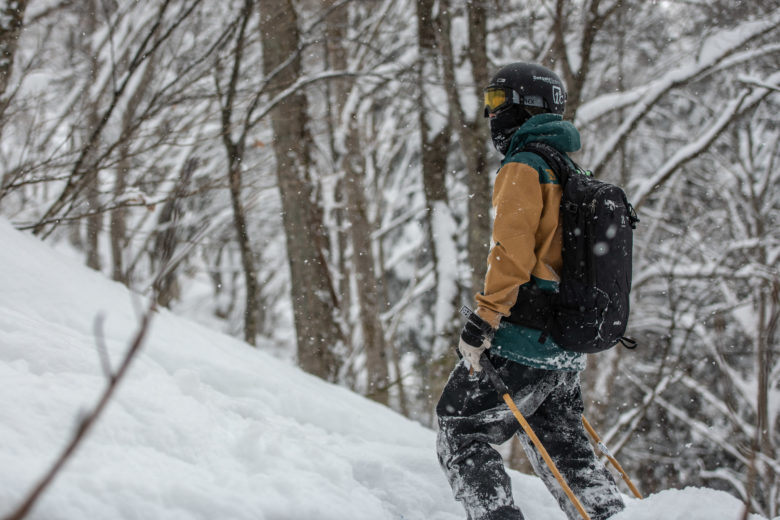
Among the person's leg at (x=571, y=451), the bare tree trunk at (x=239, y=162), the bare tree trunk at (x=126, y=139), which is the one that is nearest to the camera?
the person's leg at (x=571, y=451)

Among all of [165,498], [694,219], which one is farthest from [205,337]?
[694,219]

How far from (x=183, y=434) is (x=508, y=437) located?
1.27m

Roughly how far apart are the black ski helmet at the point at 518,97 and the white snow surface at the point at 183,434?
5.04 feet

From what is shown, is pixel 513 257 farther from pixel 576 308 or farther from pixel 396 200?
pixel 396 200

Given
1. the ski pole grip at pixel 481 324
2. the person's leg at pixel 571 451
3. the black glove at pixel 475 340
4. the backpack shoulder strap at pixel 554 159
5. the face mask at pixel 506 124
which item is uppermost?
the face mask at pixel 506 124

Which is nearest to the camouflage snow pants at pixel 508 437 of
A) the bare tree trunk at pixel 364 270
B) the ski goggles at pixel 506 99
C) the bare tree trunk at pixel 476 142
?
the ski goggles at pixel 506 99

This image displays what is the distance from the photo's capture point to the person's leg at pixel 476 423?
2.13 metres

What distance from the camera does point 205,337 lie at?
355cm

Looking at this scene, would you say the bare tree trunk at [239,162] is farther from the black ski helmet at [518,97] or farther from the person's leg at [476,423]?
the person's leg at [476,423]

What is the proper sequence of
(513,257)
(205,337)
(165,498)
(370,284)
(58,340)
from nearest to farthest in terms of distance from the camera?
(165,498), (513,257), (58,340), (205,337), (370,284)

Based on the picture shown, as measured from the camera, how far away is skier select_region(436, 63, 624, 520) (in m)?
2.05

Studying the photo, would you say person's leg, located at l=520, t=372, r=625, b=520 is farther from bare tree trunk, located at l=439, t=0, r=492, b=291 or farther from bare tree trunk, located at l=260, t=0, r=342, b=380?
bare tree trunk, located at l=260, t=0, r=342, b=380

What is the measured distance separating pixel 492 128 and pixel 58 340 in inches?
81.3

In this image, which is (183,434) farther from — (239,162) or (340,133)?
(340,133)
